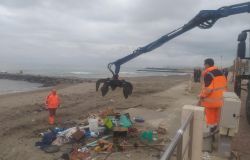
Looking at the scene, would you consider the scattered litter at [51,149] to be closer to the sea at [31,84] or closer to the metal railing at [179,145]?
the metal railing at [179,145]

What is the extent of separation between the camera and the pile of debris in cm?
876

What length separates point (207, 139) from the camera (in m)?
7.88

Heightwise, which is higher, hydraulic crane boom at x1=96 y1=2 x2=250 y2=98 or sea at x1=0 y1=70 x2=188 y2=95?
hydraulic crane boom at x1=96 y1=2 x2=250 y2=98

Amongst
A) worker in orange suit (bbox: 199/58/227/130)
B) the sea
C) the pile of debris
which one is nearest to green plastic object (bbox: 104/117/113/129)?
the pile of debris

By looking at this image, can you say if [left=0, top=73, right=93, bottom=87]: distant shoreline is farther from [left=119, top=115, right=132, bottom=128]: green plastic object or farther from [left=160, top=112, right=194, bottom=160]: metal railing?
[left=160, top=112, right=194, bottom=160]: metal railing

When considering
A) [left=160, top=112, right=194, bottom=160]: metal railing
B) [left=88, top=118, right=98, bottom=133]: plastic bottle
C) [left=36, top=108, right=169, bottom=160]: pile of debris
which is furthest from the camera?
[left=88, top=118, right=98, bottom=133]: plastic bottle

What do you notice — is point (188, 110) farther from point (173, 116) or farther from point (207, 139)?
point (173, 116)

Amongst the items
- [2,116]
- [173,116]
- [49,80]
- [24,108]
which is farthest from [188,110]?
[49,80]

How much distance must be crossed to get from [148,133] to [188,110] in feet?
14.0

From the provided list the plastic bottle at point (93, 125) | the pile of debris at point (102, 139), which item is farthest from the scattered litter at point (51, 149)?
the plastic bottle at point (93, 125)


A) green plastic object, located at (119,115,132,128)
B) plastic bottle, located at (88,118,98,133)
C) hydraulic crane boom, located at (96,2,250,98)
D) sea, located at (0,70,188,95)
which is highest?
hydraulic crane boom, located at (96,2,250,98)

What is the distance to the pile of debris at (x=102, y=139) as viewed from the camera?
345 inches

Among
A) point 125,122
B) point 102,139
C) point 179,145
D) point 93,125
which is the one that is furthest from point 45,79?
point 179,145

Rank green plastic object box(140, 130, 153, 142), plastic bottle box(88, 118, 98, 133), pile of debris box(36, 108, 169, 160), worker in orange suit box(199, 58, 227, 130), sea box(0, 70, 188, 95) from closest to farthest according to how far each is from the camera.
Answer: worker in orange suit box(199, 58, 227, 130) < pile of debris box(36, 108, 169, 160) < green plastic object box(140, 130, 153, 142) < plastic bottle box(88, 118, 98, 133) < sea box(0, 70, 188, 95)
